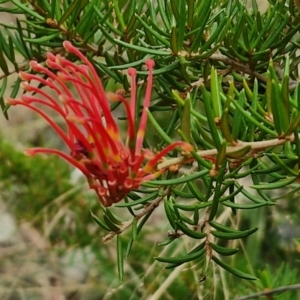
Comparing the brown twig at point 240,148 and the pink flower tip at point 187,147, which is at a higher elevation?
the pink flower tip at point 187,147

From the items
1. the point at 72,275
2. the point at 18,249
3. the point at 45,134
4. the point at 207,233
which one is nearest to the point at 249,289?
the point at 207,233

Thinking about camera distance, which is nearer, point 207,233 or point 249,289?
point 207,233

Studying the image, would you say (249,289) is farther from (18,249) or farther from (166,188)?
(18,249)

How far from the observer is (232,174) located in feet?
1.01

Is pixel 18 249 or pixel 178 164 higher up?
pixel 178 164

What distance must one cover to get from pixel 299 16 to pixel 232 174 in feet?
0.50

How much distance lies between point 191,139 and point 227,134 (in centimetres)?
2

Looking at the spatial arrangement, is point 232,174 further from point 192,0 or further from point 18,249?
point 18,249

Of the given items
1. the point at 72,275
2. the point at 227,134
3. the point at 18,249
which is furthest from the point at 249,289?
the point at 72,275

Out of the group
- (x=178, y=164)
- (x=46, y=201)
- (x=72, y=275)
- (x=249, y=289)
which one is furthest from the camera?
(x=72, y=275)

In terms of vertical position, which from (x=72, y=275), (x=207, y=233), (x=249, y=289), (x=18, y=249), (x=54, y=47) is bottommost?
(x=72, y=275)

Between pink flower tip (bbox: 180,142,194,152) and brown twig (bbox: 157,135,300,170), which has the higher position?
pink flower tip (bbox: 180,142,194,152)

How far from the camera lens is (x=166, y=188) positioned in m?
0.38

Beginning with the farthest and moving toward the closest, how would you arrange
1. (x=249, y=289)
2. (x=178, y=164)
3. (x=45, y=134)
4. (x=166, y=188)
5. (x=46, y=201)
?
(x=45, y=134) < (x=46, y=201) < (x=249, y=289) < (x=166, y=188) < (x=178, y=164)
